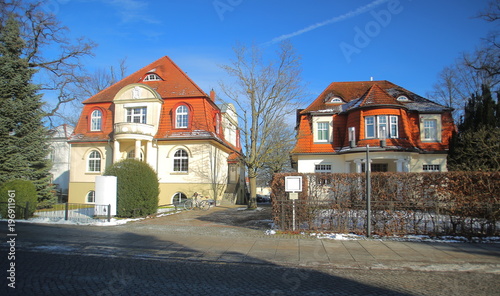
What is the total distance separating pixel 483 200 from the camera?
37.2 ft

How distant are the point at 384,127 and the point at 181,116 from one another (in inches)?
618

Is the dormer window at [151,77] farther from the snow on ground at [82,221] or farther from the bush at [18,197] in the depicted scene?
the snow on ground at [82,221]

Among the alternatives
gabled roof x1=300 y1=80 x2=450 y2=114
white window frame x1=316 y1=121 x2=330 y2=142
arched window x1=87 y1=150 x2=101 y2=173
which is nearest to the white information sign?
gabled roof x1=300 y1=80 x2=450 y2=114

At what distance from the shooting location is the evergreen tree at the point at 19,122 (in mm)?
18812

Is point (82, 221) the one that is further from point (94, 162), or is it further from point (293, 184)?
point (94, 162)

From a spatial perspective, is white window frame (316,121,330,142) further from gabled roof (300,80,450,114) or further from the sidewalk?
the sidewalk

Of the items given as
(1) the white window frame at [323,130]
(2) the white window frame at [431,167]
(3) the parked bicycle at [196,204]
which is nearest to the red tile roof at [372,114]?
(1) the white window frame at [323,130]

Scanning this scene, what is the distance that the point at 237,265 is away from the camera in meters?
8.05

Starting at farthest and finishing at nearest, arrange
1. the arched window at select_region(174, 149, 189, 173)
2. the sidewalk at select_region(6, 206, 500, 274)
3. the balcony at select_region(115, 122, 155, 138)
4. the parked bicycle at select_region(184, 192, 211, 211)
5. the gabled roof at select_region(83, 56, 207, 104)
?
the gabled roof at select_region(83, 56, 207, 104) → the arched window at select_region(174, 149, 189, 173) → the balcony at select_region(115, 122, 155, 138) → the parked bicycle at select_region(184, 192, 211, 211) → the sidewalk at select_region(6, 206, 500, 274)

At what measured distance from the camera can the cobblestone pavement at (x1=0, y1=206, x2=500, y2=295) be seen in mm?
6207

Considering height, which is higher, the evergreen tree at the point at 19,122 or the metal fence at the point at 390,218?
the evergreen tree at the point at 19,122

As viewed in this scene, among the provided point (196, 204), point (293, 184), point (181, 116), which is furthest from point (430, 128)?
point (181, 116)

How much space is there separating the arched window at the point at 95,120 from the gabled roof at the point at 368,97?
17595 mm

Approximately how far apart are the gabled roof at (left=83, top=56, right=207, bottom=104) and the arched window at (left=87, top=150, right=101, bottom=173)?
4670mm
